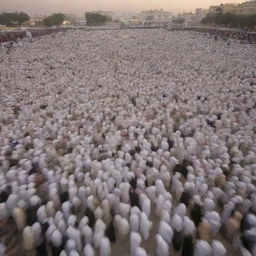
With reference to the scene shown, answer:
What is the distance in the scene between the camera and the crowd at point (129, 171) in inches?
116

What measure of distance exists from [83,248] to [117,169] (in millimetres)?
1342

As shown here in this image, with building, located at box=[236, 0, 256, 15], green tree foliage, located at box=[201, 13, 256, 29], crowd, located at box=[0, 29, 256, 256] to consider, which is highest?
crowd, located at box=[0, 29, 256, 256]

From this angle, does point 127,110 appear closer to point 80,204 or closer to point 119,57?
point 80,204

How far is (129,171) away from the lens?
3.96m

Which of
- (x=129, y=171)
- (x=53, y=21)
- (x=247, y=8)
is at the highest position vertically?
(x=129, y=171)

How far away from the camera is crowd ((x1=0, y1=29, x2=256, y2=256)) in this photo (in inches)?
116

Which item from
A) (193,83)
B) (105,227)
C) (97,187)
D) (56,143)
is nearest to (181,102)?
(193,83)

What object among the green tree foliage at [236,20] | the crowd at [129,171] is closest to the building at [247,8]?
the green tree foliage at [236,20]

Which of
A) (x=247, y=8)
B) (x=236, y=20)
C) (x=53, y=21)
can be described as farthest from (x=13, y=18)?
(x=247, y=8)

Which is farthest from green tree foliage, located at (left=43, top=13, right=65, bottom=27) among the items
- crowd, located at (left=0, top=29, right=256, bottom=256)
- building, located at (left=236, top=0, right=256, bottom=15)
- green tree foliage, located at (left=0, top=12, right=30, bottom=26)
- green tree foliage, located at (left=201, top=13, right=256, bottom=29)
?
building, located at (left=236, top=0, right=256, bottom=15)

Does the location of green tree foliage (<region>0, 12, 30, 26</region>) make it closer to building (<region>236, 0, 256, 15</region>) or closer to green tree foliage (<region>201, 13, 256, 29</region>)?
green tree foliage (<region>201, 13, 256, 29</region>)

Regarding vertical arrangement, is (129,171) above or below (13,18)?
above

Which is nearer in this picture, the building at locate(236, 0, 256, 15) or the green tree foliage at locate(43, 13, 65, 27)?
the green tree foliage at locate(43, 13, 65, 27)

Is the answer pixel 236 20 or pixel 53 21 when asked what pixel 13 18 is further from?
pixel 236 20
